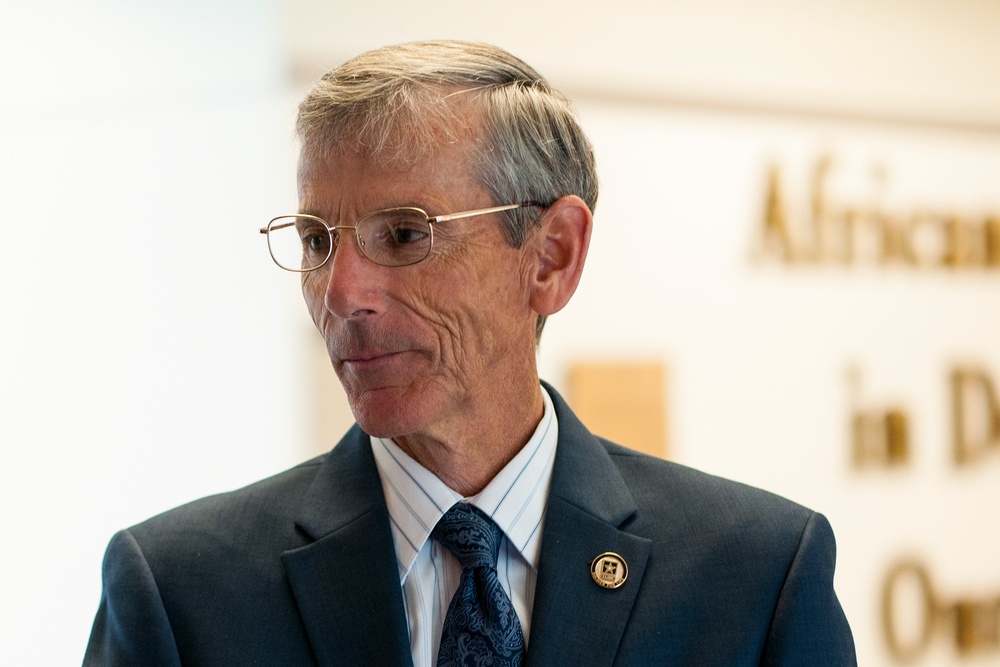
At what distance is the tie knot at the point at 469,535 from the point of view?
1.40 m

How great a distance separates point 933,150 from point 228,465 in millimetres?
2280

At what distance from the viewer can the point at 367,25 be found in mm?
2756

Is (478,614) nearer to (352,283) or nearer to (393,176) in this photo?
(352,283)

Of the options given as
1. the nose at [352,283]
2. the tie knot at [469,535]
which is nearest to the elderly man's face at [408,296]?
the nose at [352,283]

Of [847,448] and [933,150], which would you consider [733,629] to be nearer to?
[847,448]

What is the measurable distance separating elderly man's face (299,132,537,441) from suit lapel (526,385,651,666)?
0.20 meters

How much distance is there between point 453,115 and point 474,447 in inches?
17.5

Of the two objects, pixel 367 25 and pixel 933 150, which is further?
pixel 933 150

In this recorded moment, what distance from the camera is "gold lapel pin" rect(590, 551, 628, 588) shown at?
4.67ft

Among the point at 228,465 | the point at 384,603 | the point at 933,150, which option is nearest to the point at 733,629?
the point at 384,603

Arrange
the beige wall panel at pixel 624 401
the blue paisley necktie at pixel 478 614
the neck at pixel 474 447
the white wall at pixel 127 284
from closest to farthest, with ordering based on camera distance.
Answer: the blue paisley necktie at pixel 478 614, the neck at pixel 474 447, the white wall at pixel 127 284, the beige wall panel at pixel 624 401

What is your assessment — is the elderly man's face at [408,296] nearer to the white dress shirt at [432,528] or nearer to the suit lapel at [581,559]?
the white dress shirt at [432,528]

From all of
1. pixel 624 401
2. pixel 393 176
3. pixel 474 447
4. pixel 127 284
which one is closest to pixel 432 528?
pixel 474 447

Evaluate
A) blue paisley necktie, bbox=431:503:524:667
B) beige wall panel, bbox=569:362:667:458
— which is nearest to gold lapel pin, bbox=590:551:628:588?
blue paisley necktie, bbox=431:503:524:667
